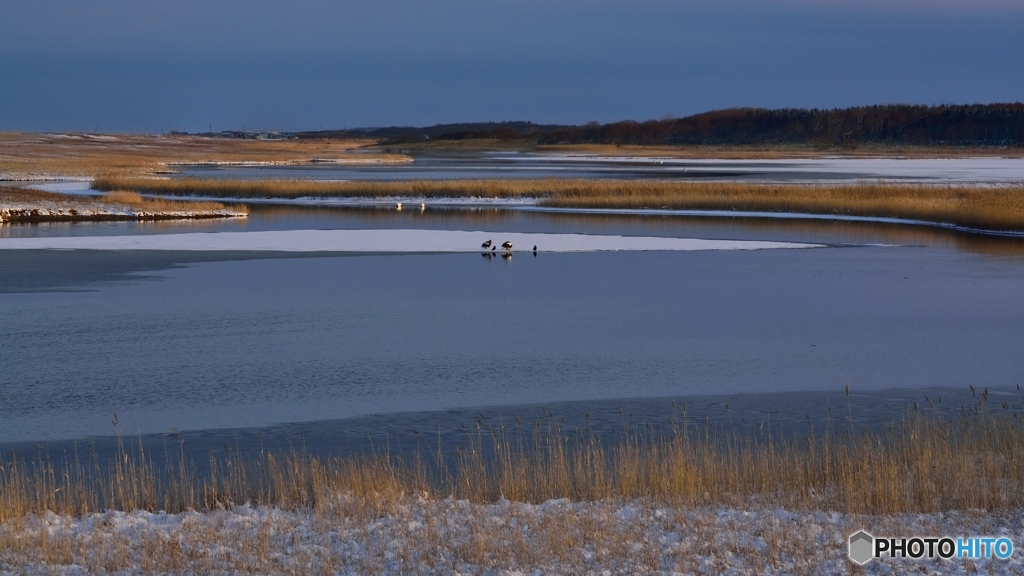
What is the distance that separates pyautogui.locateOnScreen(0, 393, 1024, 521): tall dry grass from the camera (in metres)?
5.91

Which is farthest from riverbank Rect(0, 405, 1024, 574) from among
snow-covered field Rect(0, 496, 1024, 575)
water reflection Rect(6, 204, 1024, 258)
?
water reflection Rect(6, 204, 1024, 258)

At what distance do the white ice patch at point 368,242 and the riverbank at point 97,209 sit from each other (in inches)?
219

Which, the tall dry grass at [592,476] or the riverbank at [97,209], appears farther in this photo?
the riverbank at [97,209]

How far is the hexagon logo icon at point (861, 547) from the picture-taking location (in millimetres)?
4965

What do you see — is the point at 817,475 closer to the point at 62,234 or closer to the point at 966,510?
the point at 966,510

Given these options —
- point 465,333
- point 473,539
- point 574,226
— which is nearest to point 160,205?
point 574,226

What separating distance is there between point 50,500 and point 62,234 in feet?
64.1

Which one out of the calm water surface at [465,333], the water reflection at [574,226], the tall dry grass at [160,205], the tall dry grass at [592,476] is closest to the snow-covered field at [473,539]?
the tall dry grass at [592,476]

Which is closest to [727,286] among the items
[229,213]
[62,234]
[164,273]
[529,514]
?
[164,273]

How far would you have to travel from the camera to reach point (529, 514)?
5.66 metres

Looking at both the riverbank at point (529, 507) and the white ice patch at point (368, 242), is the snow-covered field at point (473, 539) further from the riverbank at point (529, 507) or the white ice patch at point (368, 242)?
Result: the white ice patch at point (368, 242)

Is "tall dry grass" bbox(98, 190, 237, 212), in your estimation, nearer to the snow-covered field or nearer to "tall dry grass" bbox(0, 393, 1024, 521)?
"tall dry grass" bbox(0, 393, 1024, 521)

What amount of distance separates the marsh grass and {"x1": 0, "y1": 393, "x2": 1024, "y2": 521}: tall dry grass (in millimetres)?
21060

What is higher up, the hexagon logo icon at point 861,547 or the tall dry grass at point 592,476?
the hexagon logo icon at point 861,547
